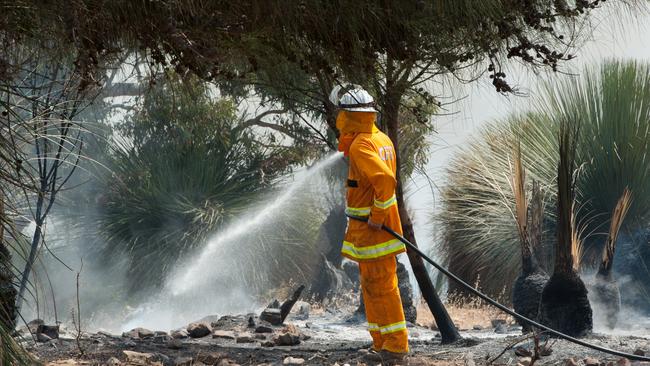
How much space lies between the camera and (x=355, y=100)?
668 cm

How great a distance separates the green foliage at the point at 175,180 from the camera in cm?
1694

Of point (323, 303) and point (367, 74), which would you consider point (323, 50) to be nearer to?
point (367, 74)

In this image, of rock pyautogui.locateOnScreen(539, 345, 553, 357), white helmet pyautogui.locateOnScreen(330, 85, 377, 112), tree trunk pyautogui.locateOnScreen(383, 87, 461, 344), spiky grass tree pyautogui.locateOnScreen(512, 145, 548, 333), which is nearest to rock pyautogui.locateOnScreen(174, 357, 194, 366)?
white helmet pyautogui.locateOnScreen(330, 85, 377, 112)

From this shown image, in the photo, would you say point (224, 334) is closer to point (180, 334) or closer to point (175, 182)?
point (180, 334)

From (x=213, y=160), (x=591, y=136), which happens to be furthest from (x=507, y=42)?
(x=213, y=160)

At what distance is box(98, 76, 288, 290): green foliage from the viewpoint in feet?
55.6

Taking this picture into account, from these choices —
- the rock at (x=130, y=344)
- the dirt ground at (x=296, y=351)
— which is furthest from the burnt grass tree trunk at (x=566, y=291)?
the rock at (x=130, y=344)

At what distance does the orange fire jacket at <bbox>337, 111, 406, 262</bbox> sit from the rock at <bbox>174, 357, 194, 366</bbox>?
1.16 meters

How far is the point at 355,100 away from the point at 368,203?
0.64 meters

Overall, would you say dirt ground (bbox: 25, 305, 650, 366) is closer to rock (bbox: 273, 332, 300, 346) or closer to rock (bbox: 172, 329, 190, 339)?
rock (bbox: 273, 332, 300, 346)

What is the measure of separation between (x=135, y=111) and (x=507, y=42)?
1184cm

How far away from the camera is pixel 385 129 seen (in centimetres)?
854

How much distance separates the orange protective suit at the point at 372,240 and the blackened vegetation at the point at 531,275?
2.26 metres

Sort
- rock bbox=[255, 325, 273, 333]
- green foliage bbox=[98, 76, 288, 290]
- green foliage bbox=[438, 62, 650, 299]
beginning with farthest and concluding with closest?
green foliage bbox=[98, 76, 288, 290], green foliage bbox=[438, 62, 650, 299], rock bbox=[255, 325, 273, 333]
